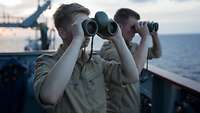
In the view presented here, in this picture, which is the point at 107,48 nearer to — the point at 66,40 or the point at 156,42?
the point at 156,42

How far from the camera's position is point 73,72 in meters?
2.36

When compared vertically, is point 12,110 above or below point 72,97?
below

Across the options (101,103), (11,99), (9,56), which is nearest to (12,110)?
(11,99)

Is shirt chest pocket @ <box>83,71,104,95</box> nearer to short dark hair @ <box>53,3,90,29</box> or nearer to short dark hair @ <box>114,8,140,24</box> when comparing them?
short dark hair @ <box>53,3,90,29</box>

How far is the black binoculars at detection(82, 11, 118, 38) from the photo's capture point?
2221 millimetres

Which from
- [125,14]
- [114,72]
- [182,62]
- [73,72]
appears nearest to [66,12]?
[73,72]

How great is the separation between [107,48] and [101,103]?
37.4 inches

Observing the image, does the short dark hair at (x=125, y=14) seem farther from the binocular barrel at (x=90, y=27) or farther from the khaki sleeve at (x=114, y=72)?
the binocular barrel at (x=90, y=27)

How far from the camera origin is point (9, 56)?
5.21 m

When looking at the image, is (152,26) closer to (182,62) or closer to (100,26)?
(100,26)

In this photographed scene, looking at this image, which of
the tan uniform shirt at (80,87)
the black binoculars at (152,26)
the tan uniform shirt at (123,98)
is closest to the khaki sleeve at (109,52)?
the tan uniform shirt at (123,98)

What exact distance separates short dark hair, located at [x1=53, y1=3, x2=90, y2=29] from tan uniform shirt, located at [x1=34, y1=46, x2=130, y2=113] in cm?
13

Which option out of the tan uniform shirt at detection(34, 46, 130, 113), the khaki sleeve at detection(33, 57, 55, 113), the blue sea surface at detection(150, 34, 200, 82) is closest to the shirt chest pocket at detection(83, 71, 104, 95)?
the tan uniform shirt at detection(34, 46, 130, 113)

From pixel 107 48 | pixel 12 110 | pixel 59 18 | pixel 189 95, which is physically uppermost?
pixel 59 18
